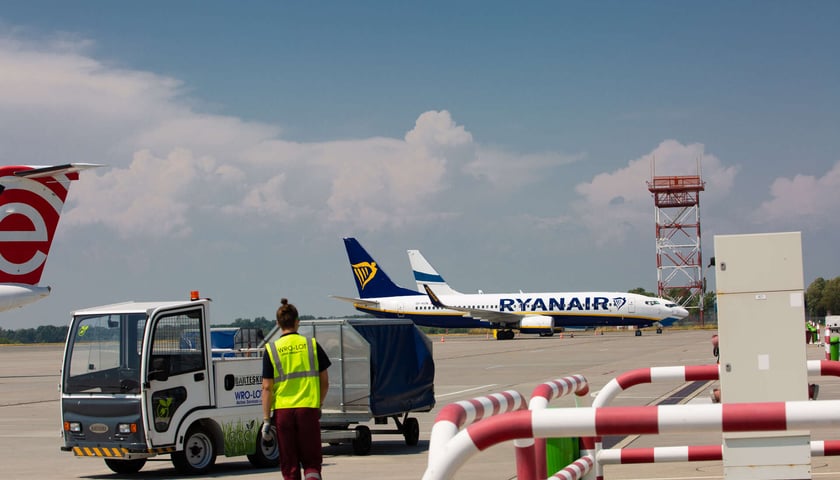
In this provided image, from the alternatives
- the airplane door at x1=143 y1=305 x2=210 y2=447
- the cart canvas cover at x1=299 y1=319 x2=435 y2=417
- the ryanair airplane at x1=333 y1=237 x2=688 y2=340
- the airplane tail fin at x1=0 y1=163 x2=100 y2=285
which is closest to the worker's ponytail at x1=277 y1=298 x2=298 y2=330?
the airplane door at x1=143 y1=305 x2=210 y2=447

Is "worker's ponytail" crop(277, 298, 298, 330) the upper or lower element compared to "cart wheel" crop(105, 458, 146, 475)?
upper

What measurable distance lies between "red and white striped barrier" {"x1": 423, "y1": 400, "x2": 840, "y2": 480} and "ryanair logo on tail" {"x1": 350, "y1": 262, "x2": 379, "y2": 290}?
8236cm

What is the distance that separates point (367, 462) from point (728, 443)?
27.2 feet

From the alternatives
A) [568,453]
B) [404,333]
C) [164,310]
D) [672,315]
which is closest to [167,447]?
[164,310]

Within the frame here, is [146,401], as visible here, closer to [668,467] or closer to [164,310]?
[164,310]

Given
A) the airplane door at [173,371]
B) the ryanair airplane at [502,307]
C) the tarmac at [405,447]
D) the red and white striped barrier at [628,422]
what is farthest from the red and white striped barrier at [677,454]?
the ryanair airplane at [502,307]

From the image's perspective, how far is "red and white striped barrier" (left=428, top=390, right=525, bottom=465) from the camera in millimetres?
4902

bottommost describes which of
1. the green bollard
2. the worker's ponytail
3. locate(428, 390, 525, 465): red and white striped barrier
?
the green bollard

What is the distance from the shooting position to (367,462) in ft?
45.7

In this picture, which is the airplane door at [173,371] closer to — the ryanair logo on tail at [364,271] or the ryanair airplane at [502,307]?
the ryanair airplane at [502,307]

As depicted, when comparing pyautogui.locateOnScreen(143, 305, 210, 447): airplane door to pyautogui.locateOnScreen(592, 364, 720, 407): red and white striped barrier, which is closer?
pyautogui.locateOnScreen(592, 364, 720, 407): red and white striped barrier

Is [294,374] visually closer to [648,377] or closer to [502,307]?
[648,377]

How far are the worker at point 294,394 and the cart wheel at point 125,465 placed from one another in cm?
448

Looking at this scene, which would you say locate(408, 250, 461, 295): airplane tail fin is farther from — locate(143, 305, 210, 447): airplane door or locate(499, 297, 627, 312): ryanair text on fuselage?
locate(143, 305, 210, 447): airplane door
